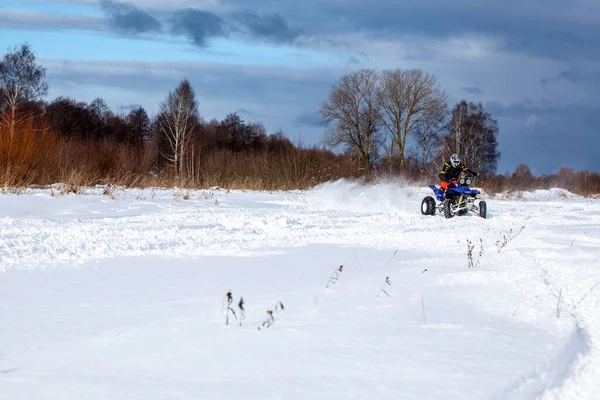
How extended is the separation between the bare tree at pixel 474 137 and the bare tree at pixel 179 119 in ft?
61.7

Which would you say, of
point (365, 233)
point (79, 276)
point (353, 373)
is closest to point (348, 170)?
point (365, 233)

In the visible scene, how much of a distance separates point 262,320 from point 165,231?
484cm

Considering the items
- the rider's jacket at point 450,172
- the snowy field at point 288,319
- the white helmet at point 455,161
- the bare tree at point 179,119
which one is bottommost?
Answer: the snowy field at point 288,319

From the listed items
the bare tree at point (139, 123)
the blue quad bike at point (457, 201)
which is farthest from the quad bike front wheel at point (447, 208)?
the bare tree at point (139, 123)

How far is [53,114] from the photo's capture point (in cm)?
4953

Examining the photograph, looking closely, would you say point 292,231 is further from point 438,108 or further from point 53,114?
point 53,114

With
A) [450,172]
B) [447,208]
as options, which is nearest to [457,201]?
[447,208]

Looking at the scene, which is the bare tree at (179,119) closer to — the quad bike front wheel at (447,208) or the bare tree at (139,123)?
the bare tree at (139,123)

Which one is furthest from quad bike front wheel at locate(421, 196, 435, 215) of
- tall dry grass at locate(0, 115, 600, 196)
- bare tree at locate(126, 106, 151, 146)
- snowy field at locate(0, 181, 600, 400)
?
bare tree at locate(126, 106, 151, 146)

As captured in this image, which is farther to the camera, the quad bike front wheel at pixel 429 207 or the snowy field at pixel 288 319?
the quad bike front wheel at pixel 429 207

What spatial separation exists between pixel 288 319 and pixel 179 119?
1552 inches

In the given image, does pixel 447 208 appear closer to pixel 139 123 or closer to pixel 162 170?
pixel 162 170

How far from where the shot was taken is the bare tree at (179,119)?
4097 centimetres

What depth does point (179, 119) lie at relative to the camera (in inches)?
1635
